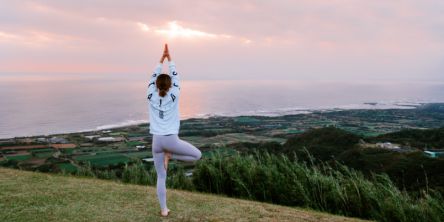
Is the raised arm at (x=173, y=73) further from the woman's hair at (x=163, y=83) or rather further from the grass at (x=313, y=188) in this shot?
the grass at (x=313, y=188)

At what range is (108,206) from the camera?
519 centimetres

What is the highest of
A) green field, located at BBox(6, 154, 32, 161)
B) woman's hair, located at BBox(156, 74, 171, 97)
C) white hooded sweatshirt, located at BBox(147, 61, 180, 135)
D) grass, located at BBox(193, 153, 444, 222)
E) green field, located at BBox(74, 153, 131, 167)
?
woman's hair, located at BBox(156, 74, 171, 97)

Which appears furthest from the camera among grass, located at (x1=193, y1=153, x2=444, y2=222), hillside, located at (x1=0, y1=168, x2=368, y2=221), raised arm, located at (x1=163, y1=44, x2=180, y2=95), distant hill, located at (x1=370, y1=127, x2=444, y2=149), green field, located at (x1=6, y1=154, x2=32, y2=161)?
distant hill, located at (x1=370, y1=127, x2=444, y2=149)

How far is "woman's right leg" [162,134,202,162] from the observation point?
4.18 m

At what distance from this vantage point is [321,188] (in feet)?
23.6

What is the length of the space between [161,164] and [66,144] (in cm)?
3404

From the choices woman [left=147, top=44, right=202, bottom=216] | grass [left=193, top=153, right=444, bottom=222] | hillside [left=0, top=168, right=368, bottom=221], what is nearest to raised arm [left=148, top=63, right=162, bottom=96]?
woman [left=147, top=44, right=202, bottom=216]

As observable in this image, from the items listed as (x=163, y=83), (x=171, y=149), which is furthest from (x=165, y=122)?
(x=163, y=83)

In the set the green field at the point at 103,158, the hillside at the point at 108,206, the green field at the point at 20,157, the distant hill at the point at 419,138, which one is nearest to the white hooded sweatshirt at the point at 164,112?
the hillside at the point at 108,206

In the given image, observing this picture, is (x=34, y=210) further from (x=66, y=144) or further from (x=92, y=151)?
(x=66, y=144)

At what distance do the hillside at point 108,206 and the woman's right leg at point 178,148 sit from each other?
0.96 metres

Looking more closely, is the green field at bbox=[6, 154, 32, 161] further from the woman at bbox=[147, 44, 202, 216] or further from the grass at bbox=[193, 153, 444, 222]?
the woman at bbox=[147, 44, 202, 216]

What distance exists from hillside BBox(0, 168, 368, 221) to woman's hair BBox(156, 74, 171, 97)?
5.57 ft

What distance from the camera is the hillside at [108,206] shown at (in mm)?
4727
